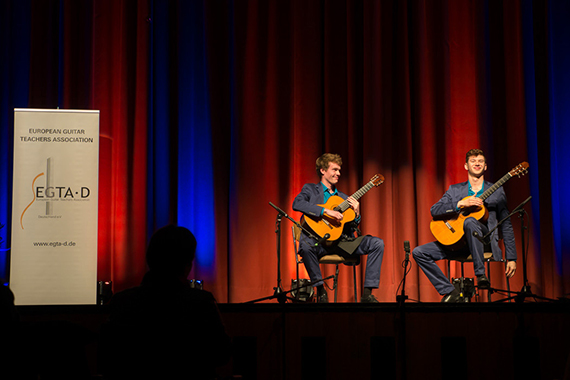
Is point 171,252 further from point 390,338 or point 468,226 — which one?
point 468,226

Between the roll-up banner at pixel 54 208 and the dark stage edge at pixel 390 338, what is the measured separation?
41.0 inches

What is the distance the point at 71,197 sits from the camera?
434cm

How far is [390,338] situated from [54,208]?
272cm

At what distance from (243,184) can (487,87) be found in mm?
2552

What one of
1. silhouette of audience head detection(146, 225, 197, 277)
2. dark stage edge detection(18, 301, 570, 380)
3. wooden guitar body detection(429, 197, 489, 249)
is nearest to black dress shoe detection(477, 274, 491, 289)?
wooden guitar body detection(429, 197, 489, 249)

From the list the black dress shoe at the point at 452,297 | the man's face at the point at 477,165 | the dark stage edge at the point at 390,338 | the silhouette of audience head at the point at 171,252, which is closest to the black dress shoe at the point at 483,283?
the black dress shoe at the point at 452,297

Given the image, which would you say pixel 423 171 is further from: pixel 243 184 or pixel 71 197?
pixel 71 197

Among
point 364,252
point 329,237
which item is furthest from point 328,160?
point 364,252

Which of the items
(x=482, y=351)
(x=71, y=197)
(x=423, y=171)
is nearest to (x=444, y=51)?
(x=423, y=171)

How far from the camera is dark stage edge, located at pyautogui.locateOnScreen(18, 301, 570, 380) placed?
3.18 m

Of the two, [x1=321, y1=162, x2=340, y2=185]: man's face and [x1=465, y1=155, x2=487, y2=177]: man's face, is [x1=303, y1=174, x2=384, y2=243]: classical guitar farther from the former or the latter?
[x1=465, y1=155, x2=487, y2=177]: man's face

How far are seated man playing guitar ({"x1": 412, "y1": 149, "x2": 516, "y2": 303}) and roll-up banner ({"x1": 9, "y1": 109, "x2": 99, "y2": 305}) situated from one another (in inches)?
102

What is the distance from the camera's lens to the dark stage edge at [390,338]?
10.4ft

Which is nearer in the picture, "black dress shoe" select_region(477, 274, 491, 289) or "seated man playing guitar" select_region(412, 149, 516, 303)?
"black dress shoe" select_region(477, 274, 491, 289)
